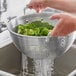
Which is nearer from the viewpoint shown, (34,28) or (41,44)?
(41,44)

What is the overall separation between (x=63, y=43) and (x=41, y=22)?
0.17 metres

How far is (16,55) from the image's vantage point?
1.22 meters

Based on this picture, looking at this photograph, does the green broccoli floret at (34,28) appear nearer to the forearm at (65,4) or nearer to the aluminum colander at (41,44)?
the aluminum colander at (41,44)

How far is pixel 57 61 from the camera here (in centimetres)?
120

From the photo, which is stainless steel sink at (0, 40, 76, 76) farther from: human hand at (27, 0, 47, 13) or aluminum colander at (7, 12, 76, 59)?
human hand at (27, 0, 47, 13)

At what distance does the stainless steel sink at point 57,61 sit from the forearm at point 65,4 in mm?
431

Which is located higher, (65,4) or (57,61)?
(65,4)

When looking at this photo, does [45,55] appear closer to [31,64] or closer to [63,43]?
[63,43]

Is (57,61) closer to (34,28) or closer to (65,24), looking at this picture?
(34,28)

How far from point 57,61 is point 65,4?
489 mm

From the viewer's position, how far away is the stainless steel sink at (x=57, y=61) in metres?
1.17

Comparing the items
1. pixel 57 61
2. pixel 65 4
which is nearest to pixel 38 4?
pixel 65 4

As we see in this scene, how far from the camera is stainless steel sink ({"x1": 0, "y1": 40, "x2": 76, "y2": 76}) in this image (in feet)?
3.85

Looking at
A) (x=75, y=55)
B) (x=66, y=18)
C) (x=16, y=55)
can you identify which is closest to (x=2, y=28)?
(x=16, y=55)
